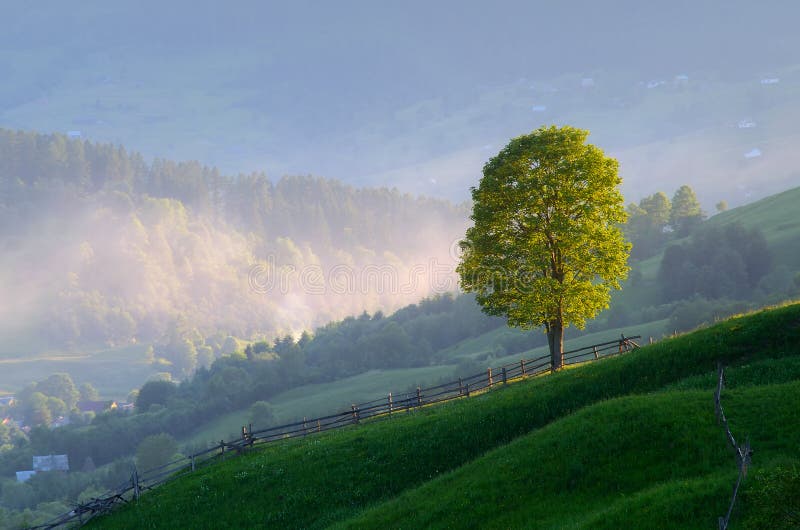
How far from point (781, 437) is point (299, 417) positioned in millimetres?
Answer: 153646

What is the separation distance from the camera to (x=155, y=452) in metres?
154

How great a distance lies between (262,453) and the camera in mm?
45719

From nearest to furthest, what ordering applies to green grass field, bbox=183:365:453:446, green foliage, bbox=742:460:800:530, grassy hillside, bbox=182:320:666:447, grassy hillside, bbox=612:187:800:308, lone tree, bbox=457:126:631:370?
green foliage, bbox=742:460:800:530 < lone tree, bbox=457:126:631:370 < grassy hillside, bbox=612:187:800:308 < grassy hillside, bbox=182:320:666:447 < green grass field, bbox=183:365:453:446

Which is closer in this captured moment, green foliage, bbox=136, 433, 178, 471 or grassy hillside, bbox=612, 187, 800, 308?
green foliage, bbox=136, 433, 178, 471

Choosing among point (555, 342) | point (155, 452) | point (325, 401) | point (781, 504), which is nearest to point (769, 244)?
point (325, 401)

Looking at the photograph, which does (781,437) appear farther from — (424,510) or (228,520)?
(228,520)

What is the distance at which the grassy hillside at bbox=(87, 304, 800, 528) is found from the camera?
2414 centimetres

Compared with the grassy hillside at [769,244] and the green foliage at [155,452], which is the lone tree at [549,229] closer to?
the grassy hillside at [769,244]

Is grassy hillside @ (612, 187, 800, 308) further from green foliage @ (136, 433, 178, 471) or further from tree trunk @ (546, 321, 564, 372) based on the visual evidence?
tree trunk @ (546, 321, 564, 372)

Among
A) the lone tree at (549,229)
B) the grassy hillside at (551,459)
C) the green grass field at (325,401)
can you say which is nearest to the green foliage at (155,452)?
the green grass field at (325,401)

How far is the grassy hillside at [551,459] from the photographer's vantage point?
2414cm

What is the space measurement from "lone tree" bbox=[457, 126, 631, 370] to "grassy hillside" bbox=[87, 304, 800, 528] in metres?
9.20

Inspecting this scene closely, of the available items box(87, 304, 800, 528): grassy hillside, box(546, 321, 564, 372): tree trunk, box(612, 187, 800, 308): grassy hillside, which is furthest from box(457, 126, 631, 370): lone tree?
box(612, 187, 800, 308): grassy hillside

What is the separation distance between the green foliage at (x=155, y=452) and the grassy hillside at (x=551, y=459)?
12020 centimetres
